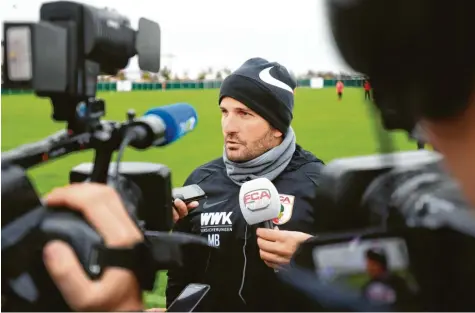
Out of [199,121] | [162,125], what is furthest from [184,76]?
[162,125]

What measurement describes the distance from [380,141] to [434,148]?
6 cm

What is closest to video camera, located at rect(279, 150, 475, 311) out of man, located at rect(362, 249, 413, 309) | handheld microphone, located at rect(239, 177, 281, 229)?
man, located at rect(362, 249, 413, 309)

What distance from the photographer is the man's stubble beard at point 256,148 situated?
1327 mm

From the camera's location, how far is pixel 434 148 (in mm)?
591

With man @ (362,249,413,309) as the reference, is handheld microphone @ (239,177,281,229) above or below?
below

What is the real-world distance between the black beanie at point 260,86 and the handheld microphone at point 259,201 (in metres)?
0.22

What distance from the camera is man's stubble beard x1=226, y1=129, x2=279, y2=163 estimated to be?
4.35 ft

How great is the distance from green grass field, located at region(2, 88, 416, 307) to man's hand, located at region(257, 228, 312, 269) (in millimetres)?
144

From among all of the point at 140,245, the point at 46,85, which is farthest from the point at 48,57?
the point at 140,245

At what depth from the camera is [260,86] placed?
1.28m

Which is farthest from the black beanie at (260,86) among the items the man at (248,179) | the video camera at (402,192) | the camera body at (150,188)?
the video camera at (402,192)

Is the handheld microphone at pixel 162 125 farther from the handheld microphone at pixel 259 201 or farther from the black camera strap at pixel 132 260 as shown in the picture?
Answer: the handheld microphone at pixel 259 201

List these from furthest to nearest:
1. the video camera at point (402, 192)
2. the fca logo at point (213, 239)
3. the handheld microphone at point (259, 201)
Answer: the fca logo at point (213, 239)
the handheld microphone at point (259, 201)
the video camera at point (402, 192)

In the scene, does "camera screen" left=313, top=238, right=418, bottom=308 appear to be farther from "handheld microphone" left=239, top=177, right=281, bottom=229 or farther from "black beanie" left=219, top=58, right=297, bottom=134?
"black beanie" left=219, top=58, right=297, bottom=134
